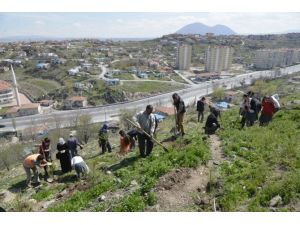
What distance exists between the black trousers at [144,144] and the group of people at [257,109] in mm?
4397

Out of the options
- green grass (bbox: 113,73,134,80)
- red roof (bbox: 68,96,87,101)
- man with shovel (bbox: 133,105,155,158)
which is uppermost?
man with shovel (bbox: 133,105,155,158)

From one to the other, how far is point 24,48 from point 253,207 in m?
161

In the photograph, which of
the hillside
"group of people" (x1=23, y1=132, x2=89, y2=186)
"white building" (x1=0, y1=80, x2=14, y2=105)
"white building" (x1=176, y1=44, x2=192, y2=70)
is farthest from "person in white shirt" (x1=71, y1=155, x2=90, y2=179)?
"white building" (x1=176, y1=44, x2=192, y2=70)

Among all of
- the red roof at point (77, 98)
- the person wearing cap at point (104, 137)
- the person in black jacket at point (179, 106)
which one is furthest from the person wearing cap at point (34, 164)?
the red roof at point (77, 98)

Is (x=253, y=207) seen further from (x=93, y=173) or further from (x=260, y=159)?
(x=93, y=173)

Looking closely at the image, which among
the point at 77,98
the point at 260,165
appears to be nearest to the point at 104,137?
the point at 260,165

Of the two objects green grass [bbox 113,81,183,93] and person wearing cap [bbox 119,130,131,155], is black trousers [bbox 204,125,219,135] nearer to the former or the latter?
person wearing cap [bbox 119,130,131,155]

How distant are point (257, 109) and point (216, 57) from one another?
11293 cm

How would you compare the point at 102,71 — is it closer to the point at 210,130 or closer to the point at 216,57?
the point at 216,57

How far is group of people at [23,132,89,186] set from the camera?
928cm

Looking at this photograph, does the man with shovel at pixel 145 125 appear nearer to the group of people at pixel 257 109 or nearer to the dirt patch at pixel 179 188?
the dirt patch at pixel 179 188

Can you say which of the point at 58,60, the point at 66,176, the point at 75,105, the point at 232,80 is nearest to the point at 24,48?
the point at 58,60

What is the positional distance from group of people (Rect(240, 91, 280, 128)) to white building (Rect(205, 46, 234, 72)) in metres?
112

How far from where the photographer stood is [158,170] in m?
7.55
